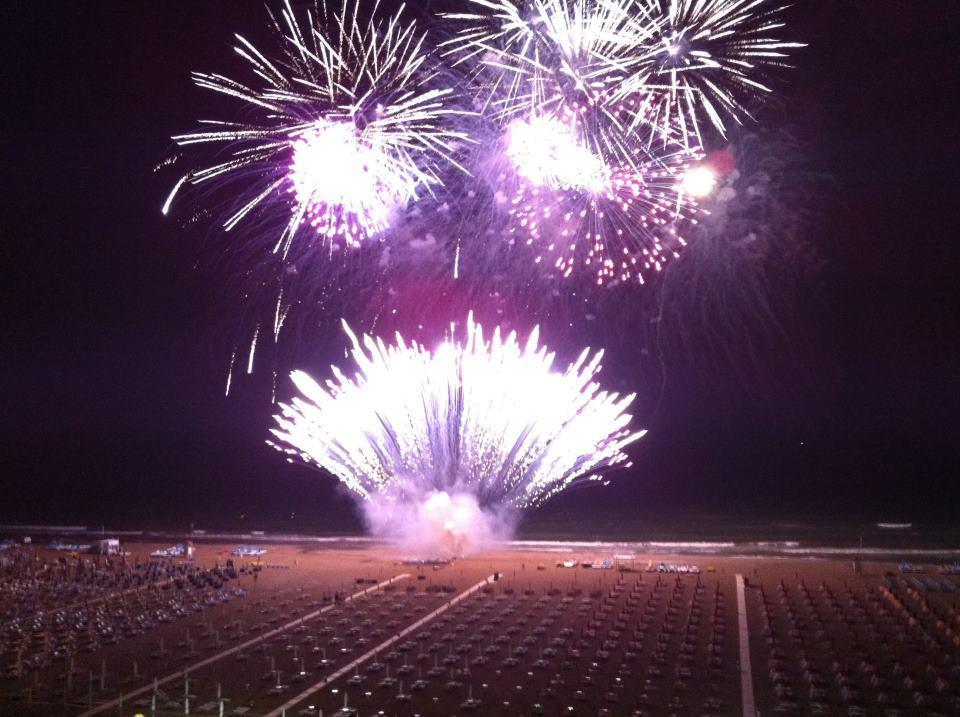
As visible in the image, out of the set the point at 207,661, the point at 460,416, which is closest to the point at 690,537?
the point at 460,416

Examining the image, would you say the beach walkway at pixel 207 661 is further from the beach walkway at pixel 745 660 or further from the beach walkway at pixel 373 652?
the beach walkway at pixel 745 660

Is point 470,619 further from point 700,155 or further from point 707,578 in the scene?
point 700,155

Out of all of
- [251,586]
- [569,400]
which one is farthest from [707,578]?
[251,586]

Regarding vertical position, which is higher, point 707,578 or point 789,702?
point 707,578

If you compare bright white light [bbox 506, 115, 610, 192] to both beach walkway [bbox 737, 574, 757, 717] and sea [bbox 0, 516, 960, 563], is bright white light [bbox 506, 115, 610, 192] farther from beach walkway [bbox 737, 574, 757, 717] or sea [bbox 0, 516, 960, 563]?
sea [bbox 0, 516, 960, 563]

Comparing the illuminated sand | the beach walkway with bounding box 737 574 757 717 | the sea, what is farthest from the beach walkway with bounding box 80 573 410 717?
the sea
